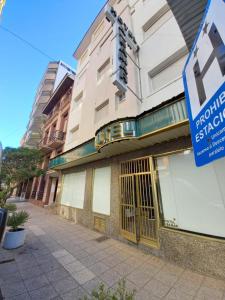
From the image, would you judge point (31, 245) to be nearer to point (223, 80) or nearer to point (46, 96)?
point (223, 80)

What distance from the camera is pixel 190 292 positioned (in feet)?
8.96

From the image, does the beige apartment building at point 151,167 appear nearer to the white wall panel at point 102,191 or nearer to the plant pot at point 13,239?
the white wall panel at point 102,191

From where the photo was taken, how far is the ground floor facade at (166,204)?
3.39m

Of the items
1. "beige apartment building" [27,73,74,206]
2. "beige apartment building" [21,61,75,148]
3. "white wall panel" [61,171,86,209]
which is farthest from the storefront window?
"beige apartment building" [21,61,75,148]

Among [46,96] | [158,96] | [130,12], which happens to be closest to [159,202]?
[158,96]

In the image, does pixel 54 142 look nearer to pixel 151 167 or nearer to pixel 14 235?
pixel 14 235

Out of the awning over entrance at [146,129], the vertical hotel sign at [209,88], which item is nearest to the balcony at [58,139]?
the awning over entrance at [146,129]

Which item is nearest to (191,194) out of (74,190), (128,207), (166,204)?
(166,204)

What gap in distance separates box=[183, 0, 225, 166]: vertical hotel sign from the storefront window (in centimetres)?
261

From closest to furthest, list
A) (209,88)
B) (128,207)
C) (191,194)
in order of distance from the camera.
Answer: (209,88), (191,194), (128,207)

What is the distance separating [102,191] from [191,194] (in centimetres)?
401

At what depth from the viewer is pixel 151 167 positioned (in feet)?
15.7

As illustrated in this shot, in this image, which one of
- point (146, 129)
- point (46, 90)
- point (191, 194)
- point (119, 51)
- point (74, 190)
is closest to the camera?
point (191, 194)

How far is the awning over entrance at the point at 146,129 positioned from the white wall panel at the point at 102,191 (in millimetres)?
1390
